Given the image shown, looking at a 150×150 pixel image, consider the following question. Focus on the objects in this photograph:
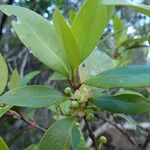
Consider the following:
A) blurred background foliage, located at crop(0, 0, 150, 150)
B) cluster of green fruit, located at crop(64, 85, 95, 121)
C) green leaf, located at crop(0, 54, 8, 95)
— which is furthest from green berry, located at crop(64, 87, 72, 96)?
blurred background foliage, located at crop(0, 0, 150, 150)

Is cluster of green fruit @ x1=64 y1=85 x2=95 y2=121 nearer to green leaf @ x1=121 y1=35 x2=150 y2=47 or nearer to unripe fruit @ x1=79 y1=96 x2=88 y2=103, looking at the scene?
unripe fruit @ x1=79 y1=96 x2=88 y2=103

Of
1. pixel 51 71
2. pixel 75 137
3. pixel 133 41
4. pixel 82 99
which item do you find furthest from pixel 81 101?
pixel 51 71

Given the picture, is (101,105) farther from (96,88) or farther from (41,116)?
(41,116)

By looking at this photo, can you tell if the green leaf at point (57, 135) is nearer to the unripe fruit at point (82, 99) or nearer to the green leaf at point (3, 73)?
the unripe fruit at point (82, 99)

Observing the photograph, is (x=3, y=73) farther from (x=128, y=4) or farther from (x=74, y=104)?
(x=128, y=4)

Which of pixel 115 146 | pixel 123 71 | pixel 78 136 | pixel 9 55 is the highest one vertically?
pixel 123 71

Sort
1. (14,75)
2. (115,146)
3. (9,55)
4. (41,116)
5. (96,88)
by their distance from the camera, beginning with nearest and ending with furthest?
(96,88), (14,75), (9,55), (41,116), (115,146)

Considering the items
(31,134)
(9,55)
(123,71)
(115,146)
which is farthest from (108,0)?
(115,146)

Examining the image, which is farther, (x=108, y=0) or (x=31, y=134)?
(x=31, y=134)
